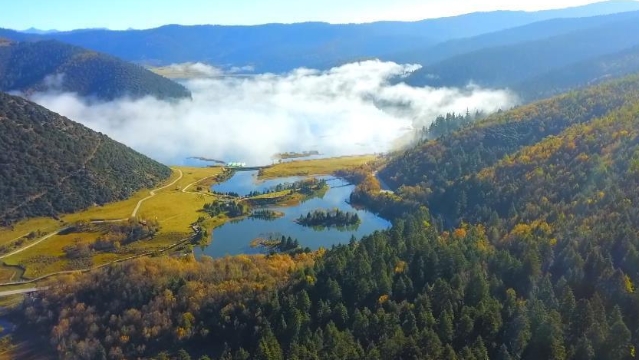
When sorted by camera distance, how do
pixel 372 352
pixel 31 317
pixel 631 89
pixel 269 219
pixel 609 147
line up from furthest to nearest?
pixel 631 89, pixel 269 219, pixel 609 147, pixel 31 317, pixel 372 352

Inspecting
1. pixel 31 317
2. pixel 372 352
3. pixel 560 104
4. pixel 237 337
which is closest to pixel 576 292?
pixel 372 352

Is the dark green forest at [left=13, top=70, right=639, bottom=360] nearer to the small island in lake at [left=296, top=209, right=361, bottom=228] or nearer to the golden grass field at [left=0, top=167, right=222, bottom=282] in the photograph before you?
the golden grass field at [left=0, top=167, right=222, bottom=282]

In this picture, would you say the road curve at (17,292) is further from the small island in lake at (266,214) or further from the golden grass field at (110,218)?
the small island in lake at (266,214)

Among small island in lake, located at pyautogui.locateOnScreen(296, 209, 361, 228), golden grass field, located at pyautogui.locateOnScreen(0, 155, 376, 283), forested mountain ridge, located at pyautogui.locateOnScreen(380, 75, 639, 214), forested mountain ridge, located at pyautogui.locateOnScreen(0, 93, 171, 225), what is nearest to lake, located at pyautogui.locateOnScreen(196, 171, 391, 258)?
small island in lake, located at pyautogui.locateOnScreen(296, 209, 361, 228)

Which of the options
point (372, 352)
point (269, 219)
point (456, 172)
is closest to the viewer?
point (372, 352)

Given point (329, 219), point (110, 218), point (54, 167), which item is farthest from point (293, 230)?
point (54, 167)

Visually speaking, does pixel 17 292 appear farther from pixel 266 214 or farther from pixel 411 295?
pixel 411 295

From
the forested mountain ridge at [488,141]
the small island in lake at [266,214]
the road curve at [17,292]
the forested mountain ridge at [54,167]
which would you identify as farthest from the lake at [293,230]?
the road curve at [17,292]

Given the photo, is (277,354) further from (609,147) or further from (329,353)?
(609,147)
